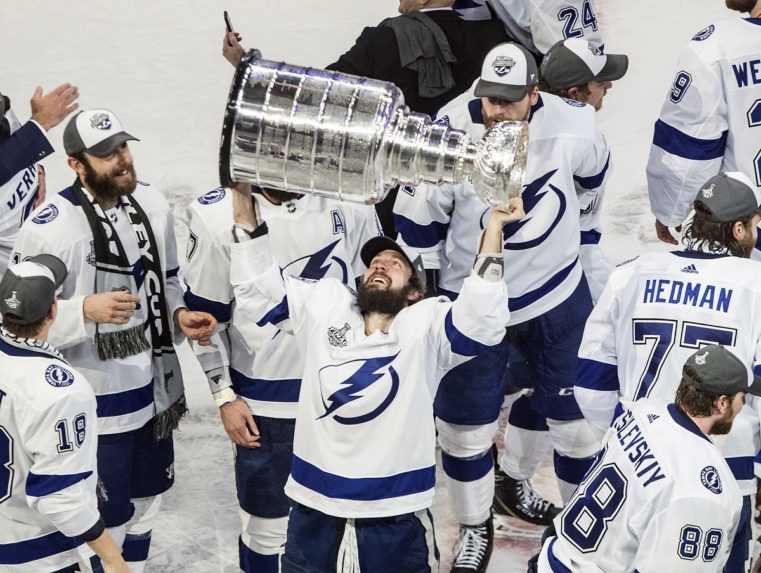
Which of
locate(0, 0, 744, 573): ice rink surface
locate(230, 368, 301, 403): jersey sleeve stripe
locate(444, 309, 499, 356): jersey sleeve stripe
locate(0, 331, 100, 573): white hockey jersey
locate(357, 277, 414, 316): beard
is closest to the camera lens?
locate(0, 331, 100, 573): white hockey jersey

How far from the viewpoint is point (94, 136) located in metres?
4.52

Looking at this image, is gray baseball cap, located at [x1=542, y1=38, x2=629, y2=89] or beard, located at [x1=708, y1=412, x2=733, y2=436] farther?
gray baseball cap, located at [x1=542, y1=38, x2=629, y2=89]

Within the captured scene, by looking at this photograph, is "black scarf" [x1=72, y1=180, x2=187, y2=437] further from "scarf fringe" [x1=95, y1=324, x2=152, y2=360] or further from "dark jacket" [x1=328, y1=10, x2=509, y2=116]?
"dark jacket" [x1=328, y1=10, x2=509, y2=116]

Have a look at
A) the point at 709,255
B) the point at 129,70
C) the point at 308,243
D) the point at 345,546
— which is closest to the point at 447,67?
the point at 308,243

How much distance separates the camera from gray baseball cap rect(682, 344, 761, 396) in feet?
11.6

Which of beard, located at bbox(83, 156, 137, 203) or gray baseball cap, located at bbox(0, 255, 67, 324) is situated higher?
beard, located at bbox(83, 156, 137, 203)

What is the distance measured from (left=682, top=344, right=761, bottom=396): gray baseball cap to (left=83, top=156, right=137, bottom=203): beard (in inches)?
72.6

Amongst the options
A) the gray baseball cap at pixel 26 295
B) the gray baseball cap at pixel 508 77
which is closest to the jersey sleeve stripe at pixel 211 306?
the gray baseball cap at pixel 26 295

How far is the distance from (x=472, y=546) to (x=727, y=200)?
1576mm

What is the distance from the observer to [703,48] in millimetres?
4965

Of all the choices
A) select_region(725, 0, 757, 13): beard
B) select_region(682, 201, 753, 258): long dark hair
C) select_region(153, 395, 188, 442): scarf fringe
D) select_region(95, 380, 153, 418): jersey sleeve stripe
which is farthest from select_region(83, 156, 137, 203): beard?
select_region(725, 0, 757, 13): beard

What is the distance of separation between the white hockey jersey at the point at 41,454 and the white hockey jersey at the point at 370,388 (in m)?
0.54

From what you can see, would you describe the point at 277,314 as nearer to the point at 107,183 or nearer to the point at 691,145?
the point at 107,183

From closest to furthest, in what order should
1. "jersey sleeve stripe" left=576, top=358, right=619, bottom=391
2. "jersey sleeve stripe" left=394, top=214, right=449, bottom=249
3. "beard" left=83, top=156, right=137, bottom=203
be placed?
"jersey sleeve stripe" left=576, top=358, right=619, bottom=391, "beard" left=83, top=156, right=137, bottom=203, "jersey sleeve stripe" left=394, top=214, right=449, bottom=249
